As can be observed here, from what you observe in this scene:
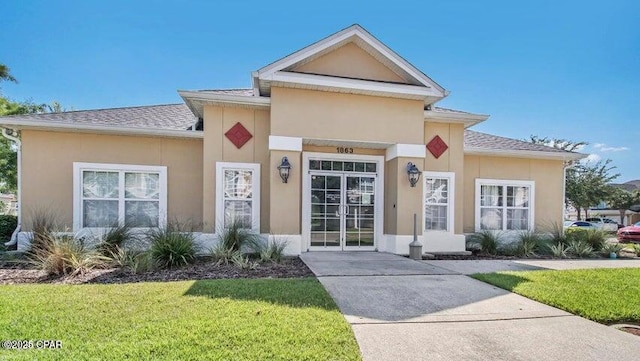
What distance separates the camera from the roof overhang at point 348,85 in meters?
9.21

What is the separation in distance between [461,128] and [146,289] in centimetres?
1000

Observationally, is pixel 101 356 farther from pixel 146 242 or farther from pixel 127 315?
pixel 146 242

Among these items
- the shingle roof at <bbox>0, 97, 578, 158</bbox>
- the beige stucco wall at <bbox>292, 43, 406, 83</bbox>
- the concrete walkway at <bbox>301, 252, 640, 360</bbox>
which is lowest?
the concrete walkway at <bbox>301, 252, 640, 360</bbox>

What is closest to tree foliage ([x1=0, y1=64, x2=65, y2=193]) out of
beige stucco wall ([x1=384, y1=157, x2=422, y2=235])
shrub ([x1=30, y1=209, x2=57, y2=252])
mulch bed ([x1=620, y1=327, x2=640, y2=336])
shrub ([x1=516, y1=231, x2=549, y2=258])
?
shrub ([x1=30, y1=209, x2=57, y2=252])

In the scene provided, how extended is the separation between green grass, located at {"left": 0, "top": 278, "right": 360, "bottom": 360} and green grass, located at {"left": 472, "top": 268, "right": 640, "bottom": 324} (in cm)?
347

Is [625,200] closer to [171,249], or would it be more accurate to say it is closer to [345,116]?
[345,116]

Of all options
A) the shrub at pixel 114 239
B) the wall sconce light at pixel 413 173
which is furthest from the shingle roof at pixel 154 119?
the wall sconce light at pixel 413 173

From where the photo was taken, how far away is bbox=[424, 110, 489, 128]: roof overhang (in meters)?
10.7

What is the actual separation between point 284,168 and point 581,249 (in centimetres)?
986

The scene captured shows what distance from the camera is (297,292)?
17.4 ft

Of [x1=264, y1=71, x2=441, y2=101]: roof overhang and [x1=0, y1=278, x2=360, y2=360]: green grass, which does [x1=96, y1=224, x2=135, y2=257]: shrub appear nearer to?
[x1=0, y1=278, x2=360, y2=360]: green grass

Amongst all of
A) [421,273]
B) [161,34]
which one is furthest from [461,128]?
[161,34]

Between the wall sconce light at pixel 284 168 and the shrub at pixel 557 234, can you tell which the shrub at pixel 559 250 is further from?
the wall sconce light at pixel 284 168

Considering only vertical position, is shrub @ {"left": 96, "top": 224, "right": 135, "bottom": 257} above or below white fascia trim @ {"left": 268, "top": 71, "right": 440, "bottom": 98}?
below
